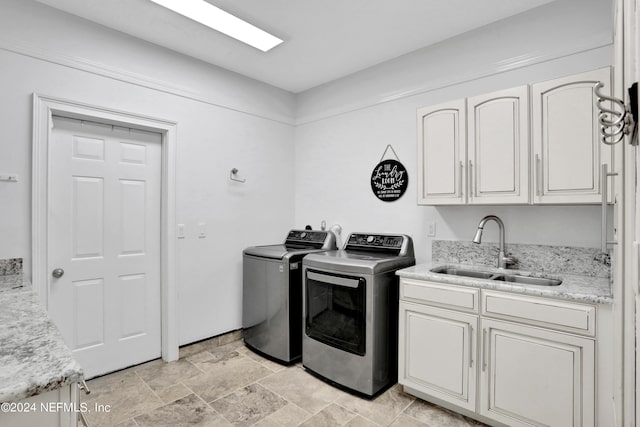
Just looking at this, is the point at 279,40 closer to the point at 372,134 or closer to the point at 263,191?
the point at 372,134

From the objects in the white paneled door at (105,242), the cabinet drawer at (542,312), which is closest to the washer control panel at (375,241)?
the cabinet drawer at (542,312)

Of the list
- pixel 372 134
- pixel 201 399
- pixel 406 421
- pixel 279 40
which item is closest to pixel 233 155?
pixel 279 40

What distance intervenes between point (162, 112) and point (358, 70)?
186 centimetres

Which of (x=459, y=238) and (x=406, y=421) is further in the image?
(x=459, y=238)

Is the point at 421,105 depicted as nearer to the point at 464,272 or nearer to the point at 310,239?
the point at 464,272

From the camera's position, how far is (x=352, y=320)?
2383mm

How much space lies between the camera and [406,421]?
6.72 feet

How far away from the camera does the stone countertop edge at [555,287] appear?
1644 millimetres

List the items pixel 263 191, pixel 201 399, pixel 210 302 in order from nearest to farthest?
pixel 201 399
pixel 210 302
pixel 263 191

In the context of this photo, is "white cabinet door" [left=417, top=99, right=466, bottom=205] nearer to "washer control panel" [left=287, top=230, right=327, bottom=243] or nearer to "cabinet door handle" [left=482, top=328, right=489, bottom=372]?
"cabinet door handle" [left=482, top=328, right=489, bottom=372]

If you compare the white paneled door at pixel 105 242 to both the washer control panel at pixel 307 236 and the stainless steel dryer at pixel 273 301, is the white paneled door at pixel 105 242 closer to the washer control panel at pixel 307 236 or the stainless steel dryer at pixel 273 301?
the stainless steel dryer at pixel 273 301

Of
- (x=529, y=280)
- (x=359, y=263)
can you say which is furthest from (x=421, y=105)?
(x=529, y=280)

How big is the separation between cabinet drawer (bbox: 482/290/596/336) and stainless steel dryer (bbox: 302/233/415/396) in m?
0.67

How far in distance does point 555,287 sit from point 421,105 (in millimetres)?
1750
